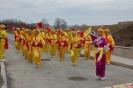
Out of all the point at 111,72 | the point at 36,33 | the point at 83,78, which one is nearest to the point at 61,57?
the point at 36,33

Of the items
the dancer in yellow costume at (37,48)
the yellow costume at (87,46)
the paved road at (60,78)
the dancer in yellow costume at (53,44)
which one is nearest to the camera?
the paved road at (60,78)

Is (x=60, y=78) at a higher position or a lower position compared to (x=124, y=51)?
lower

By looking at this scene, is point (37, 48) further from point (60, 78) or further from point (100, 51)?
point (100, 51)

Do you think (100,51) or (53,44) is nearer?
(100,51)

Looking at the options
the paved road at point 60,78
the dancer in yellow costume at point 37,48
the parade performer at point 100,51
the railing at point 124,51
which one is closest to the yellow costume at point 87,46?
the railing at point 124,51

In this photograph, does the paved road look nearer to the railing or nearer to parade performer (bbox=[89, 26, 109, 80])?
parade performer (bbox=[89, 26, 109, 80])

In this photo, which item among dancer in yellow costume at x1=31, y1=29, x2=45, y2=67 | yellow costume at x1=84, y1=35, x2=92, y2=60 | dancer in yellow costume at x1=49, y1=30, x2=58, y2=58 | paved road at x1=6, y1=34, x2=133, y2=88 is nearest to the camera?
paved road at x1=6, y1=34, x2=133, y2=88

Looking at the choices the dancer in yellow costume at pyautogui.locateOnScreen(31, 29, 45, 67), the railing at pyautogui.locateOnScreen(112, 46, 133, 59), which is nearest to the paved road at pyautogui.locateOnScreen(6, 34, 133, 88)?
the dancer in yellow costume at pyautogui.locateOnScreen(31, 29, 45, 67)

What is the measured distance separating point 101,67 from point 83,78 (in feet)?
2.90

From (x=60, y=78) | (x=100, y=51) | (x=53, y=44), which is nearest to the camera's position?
(x=100, y=51)

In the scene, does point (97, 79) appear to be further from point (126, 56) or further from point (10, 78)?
point (126, 56)

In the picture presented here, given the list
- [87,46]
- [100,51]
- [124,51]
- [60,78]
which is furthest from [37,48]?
[124,51]

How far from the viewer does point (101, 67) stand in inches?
402

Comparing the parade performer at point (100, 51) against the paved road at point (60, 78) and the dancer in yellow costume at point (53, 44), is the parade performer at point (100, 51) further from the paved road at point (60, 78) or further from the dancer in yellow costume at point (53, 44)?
the dancer in yellow costume at point (53, 44)
